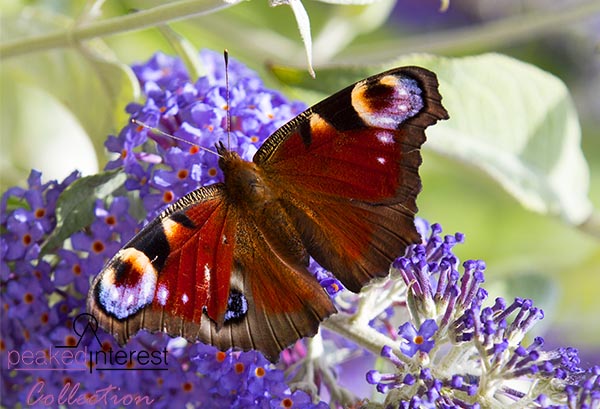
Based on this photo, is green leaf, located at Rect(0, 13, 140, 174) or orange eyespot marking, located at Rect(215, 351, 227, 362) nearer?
orange eyespot marking, located at Rect(215, 351, 227, 362)

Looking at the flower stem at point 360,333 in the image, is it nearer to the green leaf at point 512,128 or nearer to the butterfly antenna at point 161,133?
the butterfly antenna at point 161,133

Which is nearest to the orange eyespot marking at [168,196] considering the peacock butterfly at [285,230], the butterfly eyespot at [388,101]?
the peacock butterfly at [285,230]

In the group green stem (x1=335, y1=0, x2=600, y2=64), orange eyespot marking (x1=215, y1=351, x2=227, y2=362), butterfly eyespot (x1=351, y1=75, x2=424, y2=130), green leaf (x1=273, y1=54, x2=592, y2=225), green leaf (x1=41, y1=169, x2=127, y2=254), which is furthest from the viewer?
green stem (x1=335, y1=0, x2=600, y2=64)

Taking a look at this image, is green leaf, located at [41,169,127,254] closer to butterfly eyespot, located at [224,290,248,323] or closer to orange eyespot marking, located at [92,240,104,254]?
orange eyespot marking, located at [92,240,104,254]

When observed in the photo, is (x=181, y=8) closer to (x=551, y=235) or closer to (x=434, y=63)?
(x=434, y=63)

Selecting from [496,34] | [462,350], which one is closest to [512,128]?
[496,34]

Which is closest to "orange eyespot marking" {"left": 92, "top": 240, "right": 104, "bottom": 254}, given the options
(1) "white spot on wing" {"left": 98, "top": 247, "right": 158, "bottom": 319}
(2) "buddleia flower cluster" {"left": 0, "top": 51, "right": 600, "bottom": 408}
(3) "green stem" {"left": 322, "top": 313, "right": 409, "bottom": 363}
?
(2) "buddleia flower cluster" {"left": 0, "top": 51, "right": 600, "bottom": 408}

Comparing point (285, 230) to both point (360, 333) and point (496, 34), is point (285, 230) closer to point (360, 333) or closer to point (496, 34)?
point (360, 333)
